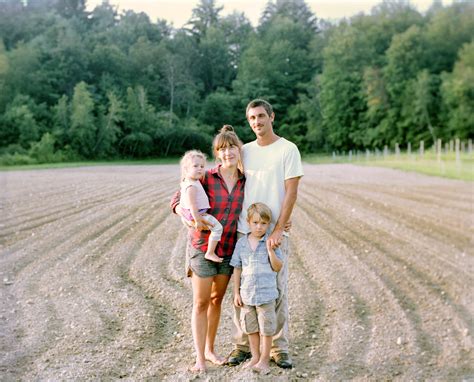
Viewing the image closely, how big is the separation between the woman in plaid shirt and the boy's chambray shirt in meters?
0.08

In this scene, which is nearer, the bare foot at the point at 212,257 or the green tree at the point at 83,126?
the bare foot at the point at 212,257

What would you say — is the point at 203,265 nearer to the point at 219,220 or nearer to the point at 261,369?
the point at 219,220

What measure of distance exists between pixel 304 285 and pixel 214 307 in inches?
114

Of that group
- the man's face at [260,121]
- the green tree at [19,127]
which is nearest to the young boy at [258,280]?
the man's face at [260,121]

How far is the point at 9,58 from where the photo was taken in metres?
52.2

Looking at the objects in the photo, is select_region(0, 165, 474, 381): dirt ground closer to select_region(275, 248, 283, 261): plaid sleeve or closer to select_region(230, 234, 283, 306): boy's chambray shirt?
select_region(230, 234, 283, 306): boy's chambray shirt

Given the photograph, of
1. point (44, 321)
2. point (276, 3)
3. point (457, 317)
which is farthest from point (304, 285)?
point (276, 3)

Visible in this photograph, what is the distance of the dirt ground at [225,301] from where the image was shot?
4656 millimetres

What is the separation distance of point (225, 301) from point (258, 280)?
2.54 metres

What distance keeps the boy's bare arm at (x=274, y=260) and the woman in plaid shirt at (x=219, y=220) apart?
248 millimetres

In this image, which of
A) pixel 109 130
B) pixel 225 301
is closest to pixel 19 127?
pixel 109 130

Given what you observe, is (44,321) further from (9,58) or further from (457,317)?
(9,58)

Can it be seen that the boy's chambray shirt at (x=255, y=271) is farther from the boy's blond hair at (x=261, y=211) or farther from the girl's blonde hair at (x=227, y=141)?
the girl's blonde hair at (x=227, y=141)

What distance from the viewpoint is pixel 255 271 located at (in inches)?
163
